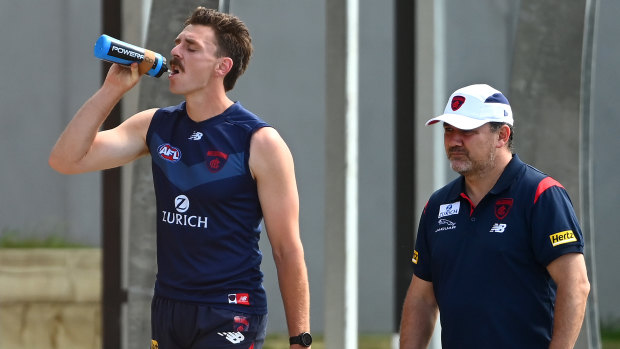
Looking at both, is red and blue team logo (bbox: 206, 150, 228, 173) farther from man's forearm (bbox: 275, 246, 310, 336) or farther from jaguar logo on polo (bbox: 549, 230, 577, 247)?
jaguar logo on polo (bbox: 549, 230, 577, 247)

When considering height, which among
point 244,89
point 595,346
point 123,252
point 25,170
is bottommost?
point 595,346

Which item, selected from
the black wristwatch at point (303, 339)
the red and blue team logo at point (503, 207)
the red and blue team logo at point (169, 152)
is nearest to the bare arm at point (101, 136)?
the red and blue team logo at point (169, 152)

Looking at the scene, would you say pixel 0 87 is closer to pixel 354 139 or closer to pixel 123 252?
pixel 123 252

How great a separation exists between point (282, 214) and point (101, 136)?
2.30 feet

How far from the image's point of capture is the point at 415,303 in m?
3.26

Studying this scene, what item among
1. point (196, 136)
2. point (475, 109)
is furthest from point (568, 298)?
point (196, 136)

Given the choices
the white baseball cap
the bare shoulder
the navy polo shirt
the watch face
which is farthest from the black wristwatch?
the white baseball cap

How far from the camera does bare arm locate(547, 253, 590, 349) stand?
2848 mm

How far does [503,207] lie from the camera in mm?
3031

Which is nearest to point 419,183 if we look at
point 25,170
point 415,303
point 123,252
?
point 123,252

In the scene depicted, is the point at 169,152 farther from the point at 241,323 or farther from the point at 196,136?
the point at 241,323

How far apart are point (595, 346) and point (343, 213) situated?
5.60 ft

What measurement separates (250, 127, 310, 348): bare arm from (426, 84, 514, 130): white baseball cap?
1.70ft

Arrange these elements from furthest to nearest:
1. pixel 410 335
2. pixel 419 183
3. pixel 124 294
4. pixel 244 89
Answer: pixel 244 89, pixel 419 183, pixel 124 294, pixel 410 335
